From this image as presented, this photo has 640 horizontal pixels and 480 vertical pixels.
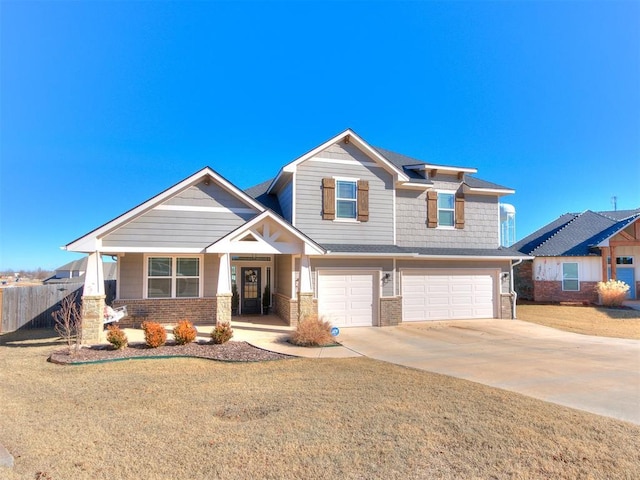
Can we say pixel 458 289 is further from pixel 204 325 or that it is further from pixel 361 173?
pixel 204 325


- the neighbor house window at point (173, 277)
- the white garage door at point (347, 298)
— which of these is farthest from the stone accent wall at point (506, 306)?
the neighbor house window at point (173, 277)

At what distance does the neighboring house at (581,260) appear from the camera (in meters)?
19.7

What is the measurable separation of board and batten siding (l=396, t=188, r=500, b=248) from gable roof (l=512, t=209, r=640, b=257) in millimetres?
7006

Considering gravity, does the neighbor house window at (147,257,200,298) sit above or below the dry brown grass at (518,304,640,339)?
above

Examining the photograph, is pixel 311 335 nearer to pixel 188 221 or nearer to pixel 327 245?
pixel 327 245

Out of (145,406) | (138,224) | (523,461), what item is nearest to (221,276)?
(138,224)

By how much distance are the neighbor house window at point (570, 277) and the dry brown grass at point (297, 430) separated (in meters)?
17.7

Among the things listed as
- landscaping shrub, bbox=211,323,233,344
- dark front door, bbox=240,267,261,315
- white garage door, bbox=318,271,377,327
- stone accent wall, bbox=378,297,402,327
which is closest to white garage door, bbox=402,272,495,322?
stone accent wall, bbox=378,297,402,327

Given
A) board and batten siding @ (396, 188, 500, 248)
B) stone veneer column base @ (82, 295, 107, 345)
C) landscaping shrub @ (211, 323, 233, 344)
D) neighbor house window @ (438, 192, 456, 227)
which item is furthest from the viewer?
neighbor house window @ (438, 192, 456, 227)

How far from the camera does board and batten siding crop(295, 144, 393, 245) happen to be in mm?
13898

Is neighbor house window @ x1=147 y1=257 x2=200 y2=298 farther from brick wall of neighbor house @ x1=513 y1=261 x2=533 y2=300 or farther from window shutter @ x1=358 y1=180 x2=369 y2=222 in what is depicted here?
brick wall of neighbor house @ x1=513 y1=261 x2=533 y2=300

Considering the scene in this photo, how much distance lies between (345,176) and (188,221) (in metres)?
6.27

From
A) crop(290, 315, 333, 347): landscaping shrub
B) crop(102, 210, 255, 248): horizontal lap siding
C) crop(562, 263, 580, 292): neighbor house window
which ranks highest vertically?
crop(102, 210, 255, 248): horizontal lap siding

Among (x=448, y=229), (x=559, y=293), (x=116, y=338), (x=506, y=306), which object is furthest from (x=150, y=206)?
(x=559, y=293)
